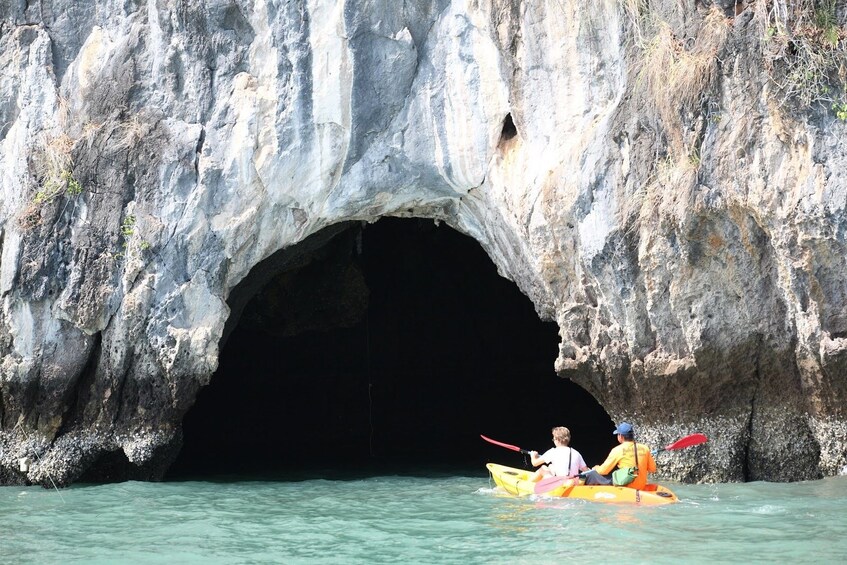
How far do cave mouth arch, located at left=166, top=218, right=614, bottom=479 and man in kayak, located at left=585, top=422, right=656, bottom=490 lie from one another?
607 centimetres

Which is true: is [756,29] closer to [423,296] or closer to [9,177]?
[9,177]

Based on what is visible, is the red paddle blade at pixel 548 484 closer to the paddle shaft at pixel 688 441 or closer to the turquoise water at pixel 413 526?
the turquoise water at pixel 413 526

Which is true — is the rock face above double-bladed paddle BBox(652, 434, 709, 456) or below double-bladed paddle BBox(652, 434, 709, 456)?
above

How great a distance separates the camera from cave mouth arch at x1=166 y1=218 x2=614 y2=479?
16.6 metres

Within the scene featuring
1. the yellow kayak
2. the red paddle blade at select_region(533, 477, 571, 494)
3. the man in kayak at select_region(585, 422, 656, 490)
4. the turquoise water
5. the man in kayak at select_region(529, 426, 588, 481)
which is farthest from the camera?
the man in kayak at select_region(529, 426, 588, 481)

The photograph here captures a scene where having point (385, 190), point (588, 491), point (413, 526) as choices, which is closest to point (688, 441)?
point (588, 491)

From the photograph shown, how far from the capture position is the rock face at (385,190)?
33.2 ft

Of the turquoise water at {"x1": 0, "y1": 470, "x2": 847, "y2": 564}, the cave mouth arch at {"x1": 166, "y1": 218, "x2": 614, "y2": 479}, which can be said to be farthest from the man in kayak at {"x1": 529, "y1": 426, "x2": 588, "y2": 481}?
the cave mouth arch at {"x1": 166, "y1": 218, "x2": 614, "y2": 479}

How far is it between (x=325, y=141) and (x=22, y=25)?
3912 mm

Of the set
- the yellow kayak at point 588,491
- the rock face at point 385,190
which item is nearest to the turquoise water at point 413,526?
the yellow kayak at point 588,491

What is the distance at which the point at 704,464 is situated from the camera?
34.2 feet

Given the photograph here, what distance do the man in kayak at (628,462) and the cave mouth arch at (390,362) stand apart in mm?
6072

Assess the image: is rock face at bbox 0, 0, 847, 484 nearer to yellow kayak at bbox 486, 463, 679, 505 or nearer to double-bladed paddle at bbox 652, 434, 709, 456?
double-bladed paddle at bbox 652, 434, 709, 456

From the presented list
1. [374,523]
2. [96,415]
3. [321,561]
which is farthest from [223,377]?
[321,561]
